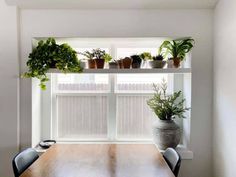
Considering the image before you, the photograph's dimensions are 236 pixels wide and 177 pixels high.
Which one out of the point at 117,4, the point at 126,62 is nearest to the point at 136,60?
the point at 126,62

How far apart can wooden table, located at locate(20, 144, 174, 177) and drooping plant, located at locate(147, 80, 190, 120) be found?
40 cm

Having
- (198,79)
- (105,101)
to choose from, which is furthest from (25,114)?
(198,79)

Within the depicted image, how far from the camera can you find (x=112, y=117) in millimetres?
3268

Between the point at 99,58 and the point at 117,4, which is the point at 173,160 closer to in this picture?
the point at 99,58

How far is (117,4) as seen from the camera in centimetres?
282

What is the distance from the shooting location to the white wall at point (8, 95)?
9.41 ft

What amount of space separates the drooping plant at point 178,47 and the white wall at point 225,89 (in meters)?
0.28

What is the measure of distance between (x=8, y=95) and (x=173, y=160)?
1823 mm

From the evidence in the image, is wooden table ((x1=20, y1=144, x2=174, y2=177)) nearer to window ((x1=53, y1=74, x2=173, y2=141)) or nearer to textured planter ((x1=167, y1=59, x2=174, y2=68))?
window ((x1=53, y1=74, x2=173, y2=141))

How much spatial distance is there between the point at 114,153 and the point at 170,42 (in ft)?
4.57

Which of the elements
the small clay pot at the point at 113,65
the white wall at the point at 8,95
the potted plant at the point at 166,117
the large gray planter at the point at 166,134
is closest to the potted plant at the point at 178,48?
the potted plant at the point at 166,117

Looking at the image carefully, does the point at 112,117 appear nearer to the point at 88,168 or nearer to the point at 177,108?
the point at 177,108

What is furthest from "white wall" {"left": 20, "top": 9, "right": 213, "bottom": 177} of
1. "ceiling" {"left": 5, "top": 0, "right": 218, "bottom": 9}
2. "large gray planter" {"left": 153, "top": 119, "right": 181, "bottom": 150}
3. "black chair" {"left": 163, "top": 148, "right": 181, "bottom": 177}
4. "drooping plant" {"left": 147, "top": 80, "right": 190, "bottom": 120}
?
"black chair" {"left": 163, "top": 148, "right": 181, "bottom": 177}

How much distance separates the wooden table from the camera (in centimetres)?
205
